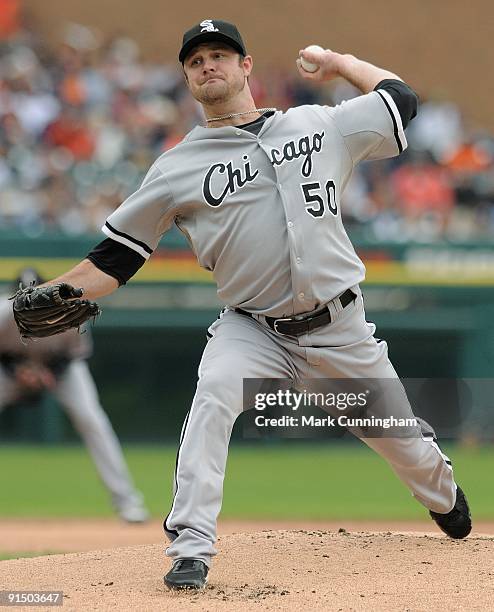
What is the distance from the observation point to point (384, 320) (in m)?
10.9

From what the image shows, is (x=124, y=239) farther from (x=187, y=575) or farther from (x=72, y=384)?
(x=72, y=384)

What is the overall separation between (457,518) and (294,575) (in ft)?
3.04

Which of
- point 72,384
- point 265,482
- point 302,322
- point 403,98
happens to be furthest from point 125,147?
point 302,322

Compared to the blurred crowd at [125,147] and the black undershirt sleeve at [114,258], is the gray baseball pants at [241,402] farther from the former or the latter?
the blurred crowd at [125,147]

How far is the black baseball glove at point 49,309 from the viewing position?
4109mm

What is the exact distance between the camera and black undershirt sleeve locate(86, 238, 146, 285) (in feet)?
14.1

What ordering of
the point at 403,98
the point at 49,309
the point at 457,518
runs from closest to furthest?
the point at 49,309 → the point at 403,98 → the point at 457,518

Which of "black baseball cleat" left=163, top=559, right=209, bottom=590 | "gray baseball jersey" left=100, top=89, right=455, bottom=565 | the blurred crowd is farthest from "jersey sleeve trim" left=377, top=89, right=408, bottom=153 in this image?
the blurred crowd

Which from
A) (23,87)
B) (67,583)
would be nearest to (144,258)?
(67,583)

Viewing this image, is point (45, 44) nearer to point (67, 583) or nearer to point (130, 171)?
point (130, 171)

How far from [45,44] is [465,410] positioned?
7264mm

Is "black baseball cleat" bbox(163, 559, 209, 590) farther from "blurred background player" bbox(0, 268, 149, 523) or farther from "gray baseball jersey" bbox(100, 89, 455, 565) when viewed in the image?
"blurred background player" bbox(0, 268, 149, 523)

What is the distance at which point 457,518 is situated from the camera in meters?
4.83

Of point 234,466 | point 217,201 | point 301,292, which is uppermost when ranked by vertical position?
point 217,201
